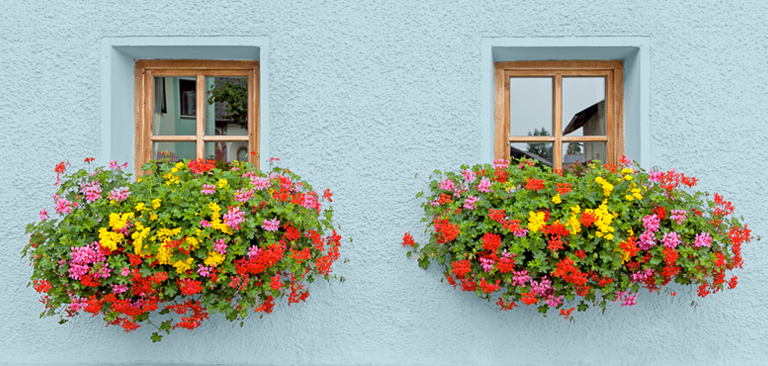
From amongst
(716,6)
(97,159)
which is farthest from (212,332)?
(716,6)

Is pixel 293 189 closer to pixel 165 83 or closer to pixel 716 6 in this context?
pixel 165 83

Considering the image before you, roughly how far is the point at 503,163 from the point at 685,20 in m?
1.53

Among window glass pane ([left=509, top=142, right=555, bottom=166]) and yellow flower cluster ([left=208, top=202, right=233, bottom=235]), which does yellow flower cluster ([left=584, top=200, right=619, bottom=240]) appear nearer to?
window glass pane ([left=509, top=142, right=555, bottom=166])

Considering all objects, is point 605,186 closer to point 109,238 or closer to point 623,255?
point 623,255

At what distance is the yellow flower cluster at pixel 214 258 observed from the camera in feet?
8.18

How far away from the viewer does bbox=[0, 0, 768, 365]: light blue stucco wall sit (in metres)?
3.01

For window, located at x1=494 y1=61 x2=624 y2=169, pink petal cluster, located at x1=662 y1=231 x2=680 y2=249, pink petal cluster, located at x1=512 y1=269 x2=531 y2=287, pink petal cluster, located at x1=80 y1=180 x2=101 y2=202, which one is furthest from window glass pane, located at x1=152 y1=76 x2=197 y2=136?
pink petal cluster, located at x1=662 y1=231 x2=680 y2=249

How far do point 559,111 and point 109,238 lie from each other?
114 inches

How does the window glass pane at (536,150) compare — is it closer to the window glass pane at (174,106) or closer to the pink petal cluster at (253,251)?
the pink petal cluster at (253,251)

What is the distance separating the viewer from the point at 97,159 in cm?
307

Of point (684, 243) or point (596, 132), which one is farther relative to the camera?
point (596, 132)

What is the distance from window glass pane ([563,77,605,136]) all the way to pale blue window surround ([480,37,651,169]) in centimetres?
21

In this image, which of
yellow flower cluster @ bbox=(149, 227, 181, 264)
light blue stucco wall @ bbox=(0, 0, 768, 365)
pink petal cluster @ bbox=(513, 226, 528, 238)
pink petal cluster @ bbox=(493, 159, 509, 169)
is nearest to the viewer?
yellow flower cluster @ bbox=(149, 227, 181, 264)

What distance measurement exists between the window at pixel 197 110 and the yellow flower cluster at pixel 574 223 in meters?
2.08
